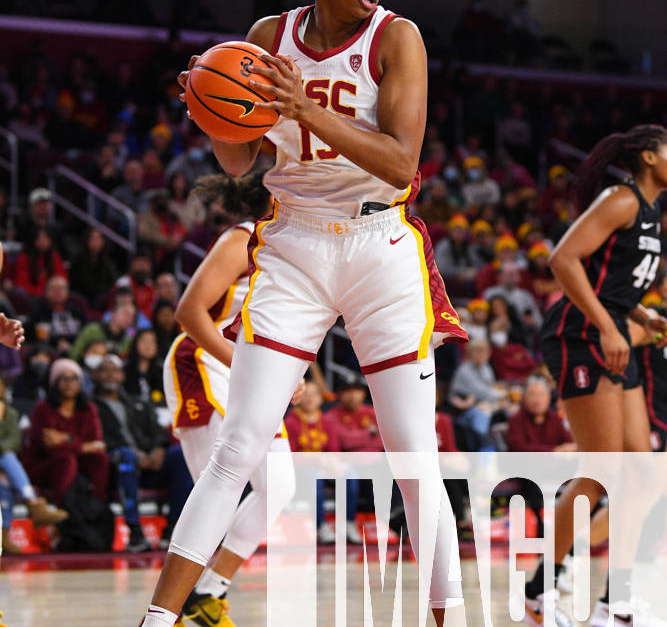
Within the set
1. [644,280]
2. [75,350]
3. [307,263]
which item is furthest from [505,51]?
[307,263]

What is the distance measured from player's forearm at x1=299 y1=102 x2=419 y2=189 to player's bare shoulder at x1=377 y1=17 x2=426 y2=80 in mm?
227

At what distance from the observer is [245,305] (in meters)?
3.28

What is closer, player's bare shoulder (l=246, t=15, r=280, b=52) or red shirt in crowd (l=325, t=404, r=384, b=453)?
player's bare shoulder (l=246, t=15, r=280, b=52)

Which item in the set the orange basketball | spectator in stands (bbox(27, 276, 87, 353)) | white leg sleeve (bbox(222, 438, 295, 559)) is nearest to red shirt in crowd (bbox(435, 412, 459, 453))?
spectator in stands (bbox(27, 276, 87, 353))

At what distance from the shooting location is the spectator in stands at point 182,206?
40.1 feet

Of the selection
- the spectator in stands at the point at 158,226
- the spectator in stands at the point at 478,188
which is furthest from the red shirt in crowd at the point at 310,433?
the spectator in stands at the point at 478,188

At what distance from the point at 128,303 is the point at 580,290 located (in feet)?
19.6

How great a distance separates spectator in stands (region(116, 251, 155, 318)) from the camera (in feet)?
34.3

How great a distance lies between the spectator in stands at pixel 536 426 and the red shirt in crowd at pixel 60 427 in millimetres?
3197

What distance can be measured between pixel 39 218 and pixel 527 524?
5.70m

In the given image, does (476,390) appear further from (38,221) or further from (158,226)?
(38,221)

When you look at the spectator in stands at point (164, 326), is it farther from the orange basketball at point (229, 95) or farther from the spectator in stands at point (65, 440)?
the orange basketball at point (229, 95)

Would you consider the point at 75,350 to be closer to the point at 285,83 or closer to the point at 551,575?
the point at 551,575

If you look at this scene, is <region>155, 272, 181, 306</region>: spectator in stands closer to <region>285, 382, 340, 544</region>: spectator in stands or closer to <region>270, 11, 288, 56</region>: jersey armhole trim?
<region>285, 382, 340, 544</region>: spectator in stands
